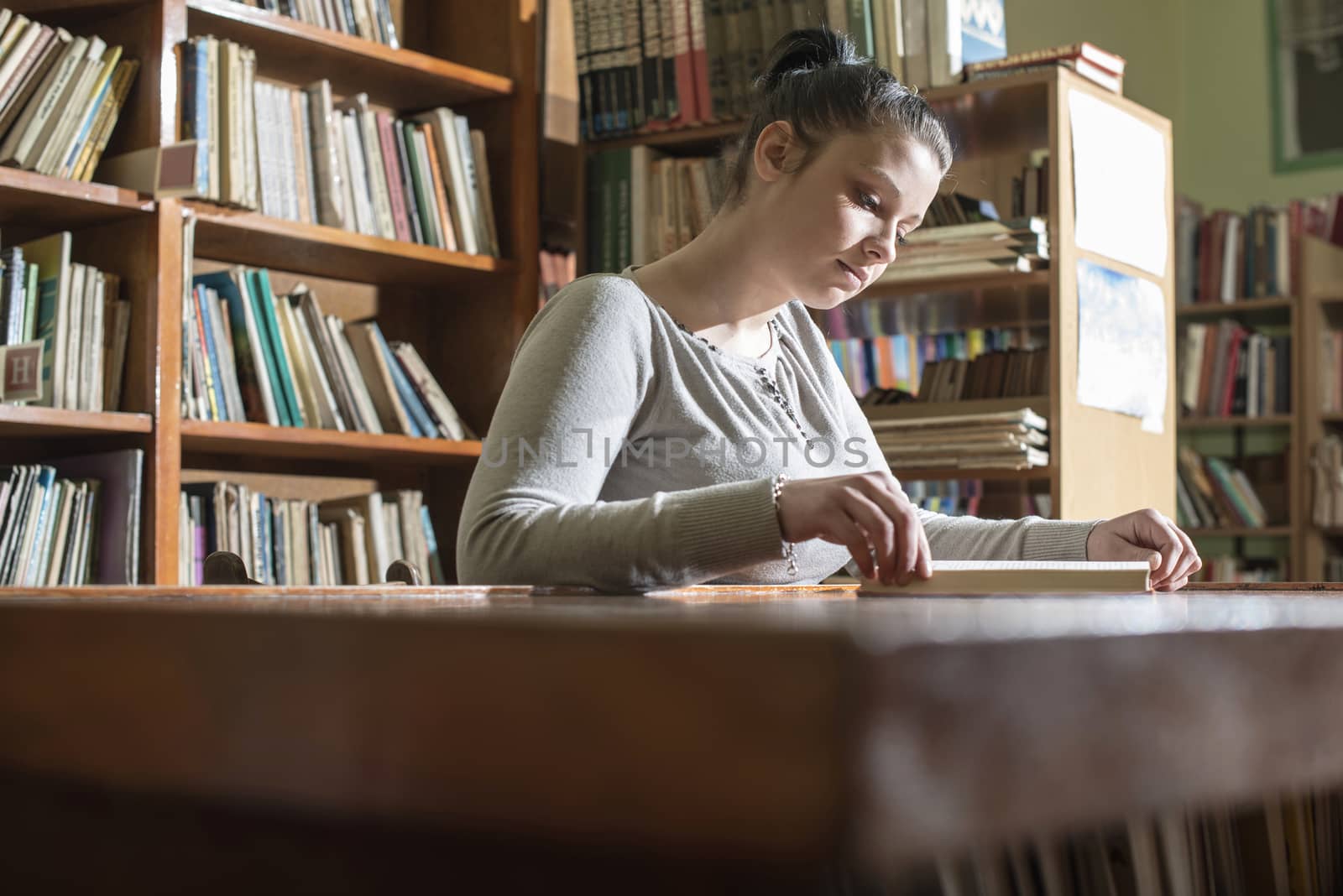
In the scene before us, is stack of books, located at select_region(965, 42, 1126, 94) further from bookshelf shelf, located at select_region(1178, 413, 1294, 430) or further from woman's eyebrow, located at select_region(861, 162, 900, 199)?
bookshelf shelf, located at select_region(1178, 413, 1294, 430)

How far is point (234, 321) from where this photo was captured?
7.79 feet

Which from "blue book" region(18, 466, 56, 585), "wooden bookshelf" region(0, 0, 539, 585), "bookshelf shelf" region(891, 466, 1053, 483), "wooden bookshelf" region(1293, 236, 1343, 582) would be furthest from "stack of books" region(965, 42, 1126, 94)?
"wooden bookshelf" region(1293, 236, 1343, 582)

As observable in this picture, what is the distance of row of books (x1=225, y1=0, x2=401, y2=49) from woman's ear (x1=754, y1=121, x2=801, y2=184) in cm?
123

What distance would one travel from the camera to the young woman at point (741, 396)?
1.03 meters

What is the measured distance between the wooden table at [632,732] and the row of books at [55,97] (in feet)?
6.10

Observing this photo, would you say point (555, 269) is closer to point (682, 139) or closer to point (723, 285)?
point (682, 139)

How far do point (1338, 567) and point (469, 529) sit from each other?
13.7 feet

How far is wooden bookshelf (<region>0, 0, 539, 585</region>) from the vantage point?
2.16 meters

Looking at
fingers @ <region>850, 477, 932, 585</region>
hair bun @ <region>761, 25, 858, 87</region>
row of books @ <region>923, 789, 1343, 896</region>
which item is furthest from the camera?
hair bun @ <region>761, 25, 858, 87</region>

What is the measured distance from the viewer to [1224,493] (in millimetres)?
4973

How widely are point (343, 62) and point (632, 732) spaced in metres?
2.45

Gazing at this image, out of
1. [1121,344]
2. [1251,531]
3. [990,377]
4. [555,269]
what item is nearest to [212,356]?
[555,269]

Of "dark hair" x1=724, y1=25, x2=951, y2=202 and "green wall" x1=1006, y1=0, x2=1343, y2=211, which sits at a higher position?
"green wall" x1=1006, y1=0, x2=1343, y2=211

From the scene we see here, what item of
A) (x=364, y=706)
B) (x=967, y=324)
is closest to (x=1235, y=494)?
(x=967, y=324)
